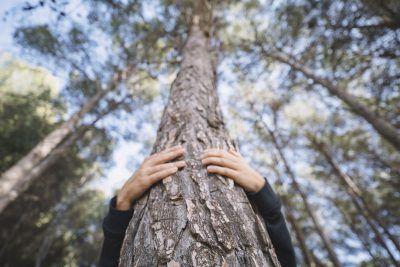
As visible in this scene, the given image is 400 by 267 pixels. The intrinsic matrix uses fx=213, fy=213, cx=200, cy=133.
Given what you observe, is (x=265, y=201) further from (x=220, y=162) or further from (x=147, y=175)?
(x=147, y=175)

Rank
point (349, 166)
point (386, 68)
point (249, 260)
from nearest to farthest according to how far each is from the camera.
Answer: point (249, 260), point (386, 68), point (349, 166)

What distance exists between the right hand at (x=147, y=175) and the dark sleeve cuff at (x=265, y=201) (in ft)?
1.53

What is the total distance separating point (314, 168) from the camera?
43.6ft

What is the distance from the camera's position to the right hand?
1.24 m

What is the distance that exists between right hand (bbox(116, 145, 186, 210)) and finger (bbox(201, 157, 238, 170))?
14cm

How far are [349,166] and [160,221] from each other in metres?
14.9

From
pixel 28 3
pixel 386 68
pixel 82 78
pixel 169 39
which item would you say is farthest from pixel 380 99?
pixel 82 78

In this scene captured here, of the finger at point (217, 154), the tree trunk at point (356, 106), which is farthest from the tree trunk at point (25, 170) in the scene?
the tree trunk at point (356, 106)

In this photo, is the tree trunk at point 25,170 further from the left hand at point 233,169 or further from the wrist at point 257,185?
the wrist at point 257,185

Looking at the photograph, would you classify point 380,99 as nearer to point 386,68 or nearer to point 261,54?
point 386,68

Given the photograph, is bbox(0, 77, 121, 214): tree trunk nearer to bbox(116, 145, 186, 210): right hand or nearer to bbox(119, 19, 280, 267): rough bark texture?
bbox(116, 145, 186, 210): right hand

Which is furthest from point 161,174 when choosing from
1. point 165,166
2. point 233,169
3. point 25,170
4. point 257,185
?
point 25,170

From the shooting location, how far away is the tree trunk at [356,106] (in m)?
5.13

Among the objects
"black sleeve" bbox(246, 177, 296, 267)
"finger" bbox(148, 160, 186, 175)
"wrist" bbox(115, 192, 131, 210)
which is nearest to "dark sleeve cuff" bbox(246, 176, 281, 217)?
"black sleeve" bbox(246, 177, 296, 267)
